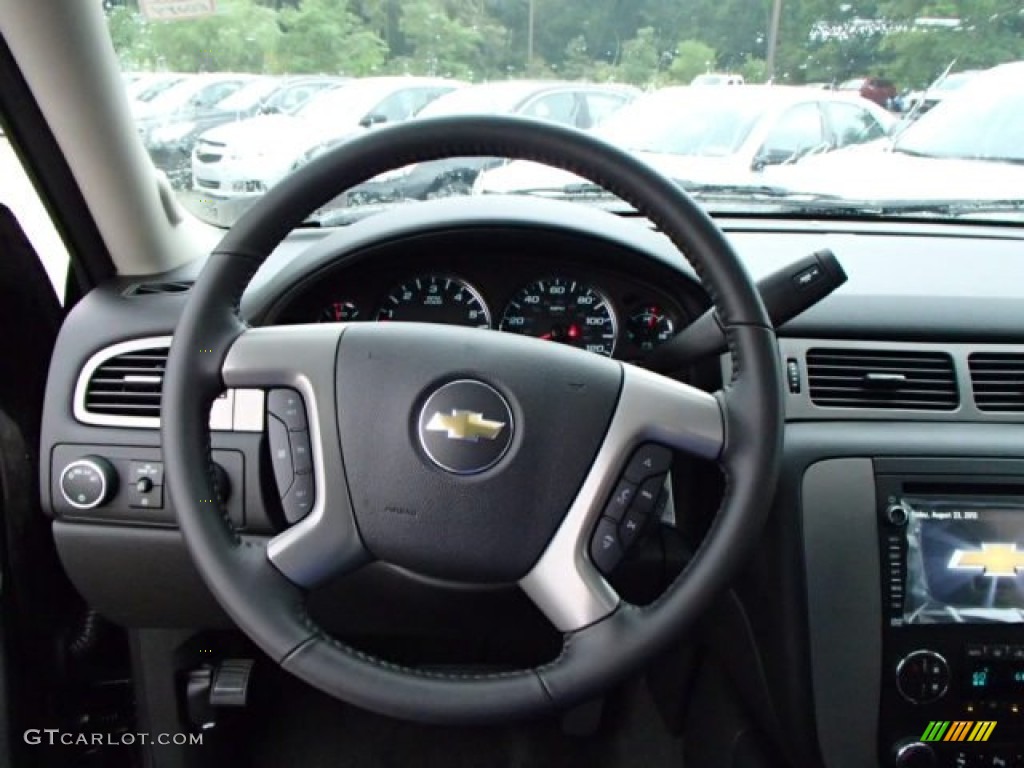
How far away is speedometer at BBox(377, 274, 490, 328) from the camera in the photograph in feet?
5.63

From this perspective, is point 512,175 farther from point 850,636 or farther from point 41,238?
point 850,636

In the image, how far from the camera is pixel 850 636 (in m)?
1.64

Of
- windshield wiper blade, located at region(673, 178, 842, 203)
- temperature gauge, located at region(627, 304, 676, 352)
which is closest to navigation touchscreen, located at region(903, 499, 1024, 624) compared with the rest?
temperature gauge, located at region(627, 304, 676, 352)

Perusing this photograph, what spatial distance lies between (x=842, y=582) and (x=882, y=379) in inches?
14.5

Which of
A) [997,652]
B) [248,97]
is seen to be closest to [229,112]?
[248,97]

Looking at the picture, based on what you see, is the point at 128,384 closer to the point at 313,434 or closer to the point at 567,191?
the point at 313,434

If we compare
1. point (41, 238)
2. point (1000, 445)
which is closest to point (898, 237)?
point (1000, 445)

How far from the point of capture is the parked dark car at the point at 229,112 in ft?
6.14

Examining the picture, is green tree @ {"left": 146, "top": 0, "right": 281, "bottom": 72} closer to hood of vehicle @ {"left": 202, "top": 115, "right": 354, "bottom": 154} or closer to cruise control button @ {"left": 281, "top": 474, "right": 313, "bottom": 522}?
hood of vehicle @ {"left": 202, "top": 115, "right": 354, "bottom": 154}

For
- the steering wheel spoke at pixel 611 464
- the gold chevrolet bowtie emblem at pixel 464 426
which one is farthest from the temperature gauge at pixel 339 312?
the steering wheel spoke at pixel 611 464

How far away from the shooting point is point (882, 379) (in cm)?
170

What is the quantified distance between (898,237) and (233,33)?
57.3 inches

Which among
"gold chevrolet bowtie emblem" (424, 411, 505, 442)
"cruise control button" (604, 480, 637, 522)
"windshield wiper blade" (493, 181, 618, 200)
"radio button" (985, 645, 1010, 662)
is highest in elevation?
→ "windshield wiper blade" (493, 181, 618, 200)

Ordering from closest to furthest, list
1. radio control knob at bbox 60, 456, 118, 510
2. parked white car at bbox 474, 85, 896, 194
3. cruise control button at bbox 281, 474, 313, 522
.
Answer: cruise control button at bbox 281, 474, 313, 522 < radio control knob at bbox 60, 456, 118, 510 < parked white car at bbox 474, 85, 896, 194
